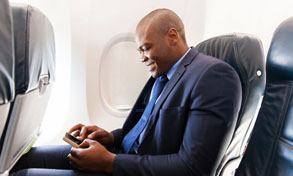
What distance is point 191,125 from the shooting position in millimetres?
840

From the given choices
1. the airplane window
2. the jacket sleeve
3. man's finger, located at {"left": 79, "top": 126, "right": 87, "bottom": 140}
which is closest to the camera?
the jacket sleeve

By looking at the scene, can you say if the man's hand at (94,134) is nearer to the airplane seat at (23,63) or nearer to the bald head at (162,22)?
the airplane seat at (23,63)

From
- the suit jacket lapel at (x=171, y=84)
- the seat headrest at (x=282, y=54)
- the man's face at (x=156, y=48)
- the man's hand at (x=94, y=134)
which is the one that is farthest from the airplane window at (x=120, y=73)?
the seat headrest at (x=282, y=54)

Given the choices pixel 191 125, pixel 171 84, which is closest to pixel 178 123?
pixel 191 125

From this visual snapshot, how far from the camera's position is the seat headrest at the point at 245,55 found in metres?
0.94

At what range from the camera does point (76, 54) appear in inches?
65.7

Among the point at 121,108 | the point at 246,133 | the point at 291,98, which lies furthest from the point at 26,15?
the point at 121,108

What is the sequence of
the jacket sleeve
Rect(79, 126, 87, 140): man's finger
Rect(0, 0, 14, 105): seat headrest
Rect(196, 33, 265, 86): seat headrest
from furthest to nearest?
Rect(79, 126, 87, 140): man's finger → Rect(196, 33, 265, 86): seat headrest → the jacket sleeve → Rect(0, 0, 14, 105): seat headrest

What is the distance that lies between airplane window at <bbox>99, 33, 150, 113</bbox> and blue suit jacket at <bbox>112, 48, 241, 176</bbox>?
99 cm

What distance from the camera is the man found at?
2.68ft

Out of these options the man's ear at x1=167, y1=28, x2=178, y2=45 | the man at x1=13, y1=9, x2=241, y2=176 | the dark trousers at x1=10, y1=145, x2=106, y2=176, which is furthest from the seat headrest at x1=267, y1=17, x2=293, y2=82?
the dark trousers at x1=10, y1=145, x2=106, y2=176

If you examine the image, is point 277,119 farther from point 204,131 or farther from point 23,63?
point 23,63

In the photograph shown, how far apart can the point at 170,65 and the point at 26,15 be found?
737 millimetres

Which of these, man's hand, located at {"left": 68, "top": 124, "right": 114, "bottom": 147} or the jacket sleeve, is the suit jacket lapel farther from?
man's hand, located at {"left": 68, "top": 124, "right": 114, "bottom": 147}
